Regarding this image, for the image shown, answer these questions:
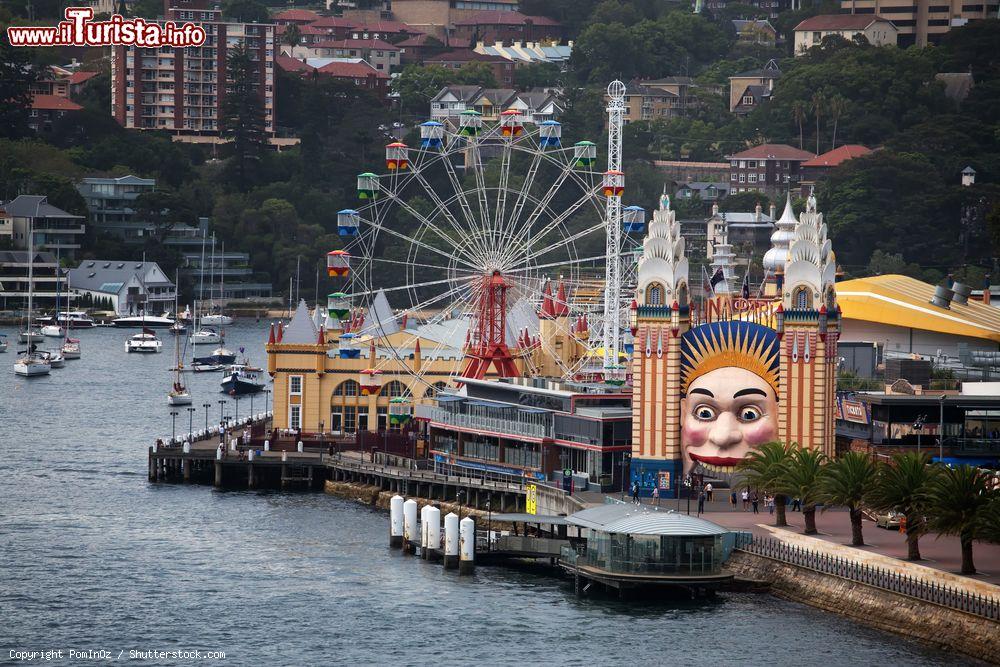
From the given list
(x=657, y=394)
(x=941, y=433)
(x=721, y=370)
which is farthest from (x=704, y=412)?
(x=941, y=433)

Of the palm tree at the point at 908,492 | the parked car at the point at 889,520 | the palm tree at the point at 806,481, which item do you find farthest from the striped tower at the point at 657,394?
the palm tree at the point at 908,492

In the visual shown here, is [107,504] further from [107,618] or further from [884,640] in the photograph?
[884,640]

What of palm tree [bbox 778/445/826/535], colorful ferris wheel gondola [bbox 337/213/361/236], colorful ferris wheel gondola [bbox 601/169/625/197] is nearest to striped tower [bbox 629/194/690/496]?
palm tree [bbox 778/445/826/535]

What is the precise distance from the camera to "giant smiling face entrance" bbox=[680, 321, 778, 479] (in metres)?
111

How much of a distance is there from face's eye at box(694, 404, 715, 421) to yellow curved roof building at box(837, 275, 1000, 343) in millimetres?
28422

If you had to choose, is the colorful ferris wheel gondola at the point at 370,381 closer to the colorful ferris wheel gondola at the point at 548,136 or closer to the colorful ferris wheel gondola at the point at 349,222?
the colorful ferris wheel gondola at the point at 349,222

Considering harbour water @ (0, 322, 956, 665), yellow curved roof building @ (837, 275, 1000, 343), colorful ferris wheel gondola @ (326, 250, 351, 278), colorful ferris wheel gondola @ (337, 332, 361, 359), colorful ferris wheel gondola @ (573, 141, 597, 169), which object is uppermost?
colorful ferris wheel gondola @ (573, 141, 597, 169)

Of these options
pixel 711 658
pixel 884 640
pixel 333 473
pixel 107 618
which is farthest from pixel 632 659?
pixel 333 473

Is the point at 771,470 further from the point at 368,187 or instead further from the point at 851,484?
the point at 368,187

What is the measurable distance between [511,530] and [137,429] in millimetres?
55471

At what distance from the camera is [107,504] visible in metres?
126

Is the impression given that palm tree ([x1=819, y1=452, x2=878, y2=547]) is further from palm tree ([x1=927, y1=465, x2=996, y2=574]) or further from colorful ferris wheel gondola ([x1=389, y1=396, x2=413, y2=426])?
colorful ferris wheel gondola ([x1=389, y1=396, x2=413, y2=426])

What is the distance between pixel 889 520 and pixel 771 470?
553 cm

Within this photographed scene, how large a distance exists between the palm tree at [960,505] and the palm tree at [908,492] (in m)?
1.34
